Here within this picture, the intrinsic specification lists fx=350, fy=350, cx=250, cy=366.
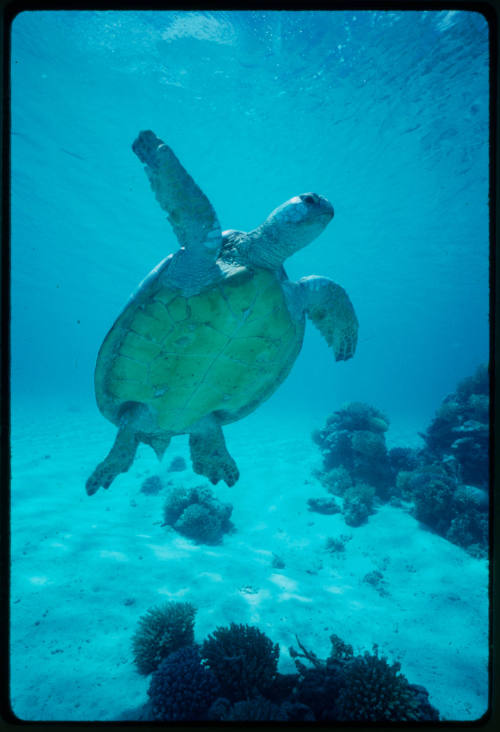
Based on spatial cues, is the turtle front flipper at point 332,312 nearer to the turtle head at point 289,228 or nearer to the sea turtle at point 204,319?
the sea turtle at point 204,319

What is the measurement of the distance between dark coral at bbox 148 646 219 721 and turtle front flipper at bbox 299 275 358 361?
4.21 m

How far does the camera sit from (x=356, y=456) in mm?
10750

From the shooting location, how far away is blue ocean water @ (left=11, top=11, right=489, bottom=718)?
12.2m

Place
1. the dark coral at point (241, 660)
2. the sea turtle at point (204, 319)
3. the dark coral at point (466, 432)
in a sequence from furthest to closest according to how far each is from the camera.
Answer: the dark coral at point (466, 432), the dark coral at point (241, 660), the sea turtle at point (204, 319)

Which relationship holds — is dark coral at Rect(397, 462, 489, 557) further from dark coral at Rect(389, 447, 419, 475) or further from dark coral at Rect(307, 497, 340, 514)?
dark coral at Rect(307, 497, 340, 514)

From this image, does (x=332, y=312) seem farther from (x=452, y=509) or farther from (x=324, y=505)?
(x=324, y=505)

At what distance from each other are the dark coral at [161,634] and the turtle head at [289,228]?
15.6ft

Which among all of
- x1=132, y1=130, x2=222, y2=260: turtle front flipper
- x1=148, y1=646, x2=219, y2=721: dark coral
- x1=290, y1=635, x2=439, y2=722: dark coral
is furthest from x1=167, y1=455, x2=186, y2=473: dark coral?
x1=132, y1=130, x2=222, y2=260: turtle front flipper

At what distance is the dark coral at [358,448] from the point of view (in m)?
10.2

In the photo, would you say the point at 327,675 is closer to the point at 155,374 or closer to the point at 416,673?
the point at 416,673

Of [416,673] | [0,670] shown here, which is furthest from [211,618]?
[0,670]

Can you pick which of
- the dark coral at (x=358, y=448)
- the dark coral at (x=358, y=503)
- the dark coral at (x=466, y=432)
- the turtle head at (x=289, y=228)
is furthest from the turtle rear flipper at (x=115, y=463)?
the dark coral at (x=466, y=432)

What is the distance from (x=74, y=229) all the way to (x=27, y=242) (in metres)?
7.00

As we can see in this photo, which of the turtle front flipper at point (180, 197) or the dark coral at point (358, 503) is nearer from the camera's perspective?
the turtle front flipper at point (180, 197)
